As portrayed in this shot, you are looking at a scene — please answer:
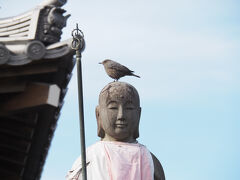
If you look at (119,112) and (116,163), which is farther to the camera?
(119,112)

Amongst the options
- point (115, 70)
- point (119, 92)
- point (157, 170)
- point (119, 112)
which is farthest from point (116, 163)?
point (115, 70)

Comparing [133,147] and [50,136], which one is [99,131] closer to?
[133,147]

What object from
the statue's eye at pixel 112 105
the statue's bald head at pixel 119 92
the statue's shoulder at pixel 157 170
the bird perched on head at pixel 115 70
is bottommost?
the statue's shoulder at pixel 157 170

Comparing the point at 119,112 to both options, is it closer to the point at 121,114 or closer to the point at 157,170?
the point at 121,114

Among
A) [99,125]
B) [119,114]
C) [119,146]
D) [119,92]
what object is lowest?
[119,146]

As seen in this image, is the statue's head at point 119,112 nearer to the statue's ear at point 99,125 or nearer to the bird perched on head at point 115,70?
the statue's ear at point 99,125

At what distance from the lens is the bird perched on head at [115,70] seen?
8828mm

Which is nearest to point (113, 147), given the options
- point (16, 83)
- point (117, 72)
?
point (117, 72)

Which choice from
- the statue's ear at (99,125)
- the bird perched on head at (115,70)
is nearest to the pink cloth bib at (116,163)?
the statue's ear at (99,125)

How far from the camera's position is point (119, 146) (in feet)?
27.6

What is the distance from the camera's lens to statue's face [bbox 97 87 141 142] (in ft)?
27.7

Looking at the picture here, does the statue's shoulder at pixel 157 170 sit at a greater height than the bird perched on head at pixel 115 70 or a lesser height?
lesser

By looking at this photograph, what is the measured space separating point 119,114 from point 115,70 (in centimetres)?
76

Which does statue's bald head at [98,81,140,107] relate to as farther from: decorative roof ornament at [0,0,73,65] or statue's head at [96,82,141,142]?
decorative roof ornament at [0,0,73,65]
